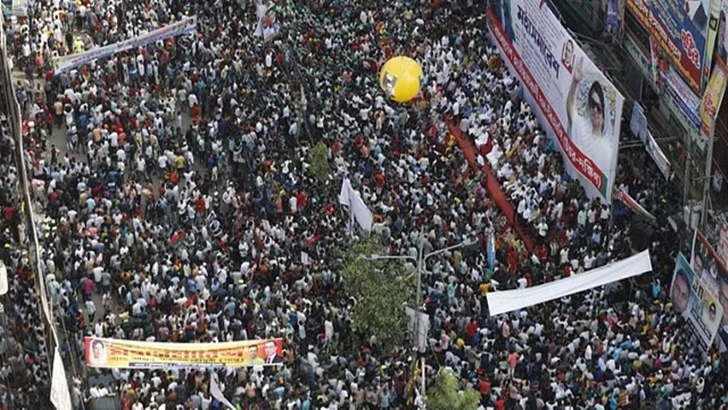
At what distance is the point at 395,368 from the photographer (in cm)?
3869

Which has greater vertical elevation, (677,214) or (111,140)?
(111,140)

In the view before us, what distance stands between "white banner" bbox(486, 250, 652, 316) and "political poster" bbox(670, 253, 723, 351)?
5.01 feet

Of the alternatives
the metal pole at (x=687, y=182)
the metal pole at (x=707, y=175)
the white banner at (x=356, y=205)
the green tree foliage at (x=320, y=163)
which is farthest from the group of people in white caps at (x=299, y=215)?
the metal pole at (x=707, y=175)

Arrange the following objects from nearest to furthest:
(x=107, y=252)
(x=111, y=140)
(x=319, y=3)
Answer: (x=107, y=252)
(x=111, y=140)
(x=319, y=3)

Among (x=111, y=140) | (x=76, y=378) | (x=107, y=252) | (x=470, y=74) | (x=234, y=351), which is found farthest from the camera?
(x=470, y=74)

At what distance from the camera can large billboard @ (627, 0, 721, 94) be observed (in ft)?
134

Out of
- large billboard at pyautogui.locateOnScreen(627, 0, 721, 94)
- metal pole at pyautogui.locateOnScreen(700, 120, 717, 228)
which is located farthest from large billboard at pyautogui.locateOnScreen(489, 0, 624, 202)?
metal pole at pyautogui.locateOnScreen(700, 120, 717, 228)

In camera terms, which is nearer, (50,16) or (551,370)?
(551,370)

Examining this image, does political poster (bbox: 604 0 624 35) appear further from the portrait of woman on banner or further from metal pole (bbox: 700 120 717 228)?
metal pole (bbox: 700 120 717 228)

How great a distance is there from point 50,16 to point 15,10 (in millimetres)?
1122

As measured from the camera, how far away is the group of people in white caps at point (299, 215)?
38312 millimetres

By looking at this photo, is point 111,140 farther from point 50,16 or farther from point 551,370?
point 551,370

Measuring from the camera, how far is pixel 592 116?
44438 millimetres

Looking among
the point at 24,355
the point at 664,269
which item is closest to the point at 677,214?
the point at 664,269
